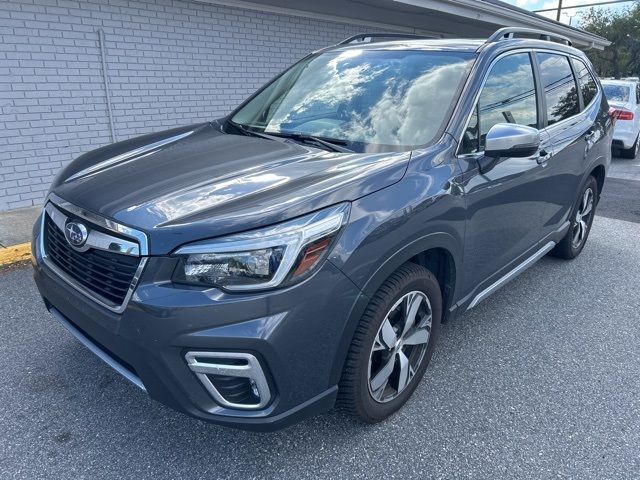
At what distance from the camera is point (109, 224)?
6.81 feet

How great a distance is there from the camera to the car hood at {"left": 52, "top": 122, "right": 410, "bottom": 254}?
6.47ft

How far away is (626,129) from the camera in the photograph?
36.0 ft

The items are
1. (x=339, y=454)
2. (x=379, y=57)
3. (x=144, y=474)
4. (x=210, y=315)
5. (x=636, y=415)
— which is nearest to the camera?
(x=210, y=315)

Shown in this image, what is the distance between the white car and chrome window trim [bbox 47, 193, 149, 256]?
11.3 metres

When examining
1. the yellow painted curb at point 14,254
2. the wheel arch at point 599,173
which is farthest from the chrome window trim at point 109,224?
the wheel arch at point 599,173

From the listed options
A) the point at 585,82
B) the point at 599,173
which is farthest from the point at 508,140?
the point at 599,173

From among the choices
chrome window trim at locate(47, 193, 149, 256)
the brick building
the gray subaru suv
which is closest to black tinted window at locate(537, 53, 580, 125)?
the gray subaru suv

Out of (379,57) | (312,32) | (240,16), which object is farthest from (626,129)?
(379,57)

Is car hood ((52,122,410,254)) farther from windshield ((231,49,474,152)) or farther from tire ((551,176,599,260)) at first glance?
tire ((551,176,599,260))

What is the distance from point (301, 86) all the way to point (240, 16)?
4.73 m

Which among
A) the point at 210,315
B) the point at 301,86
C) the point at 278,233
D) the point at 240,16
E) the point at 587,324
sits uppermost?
the point at 240,16

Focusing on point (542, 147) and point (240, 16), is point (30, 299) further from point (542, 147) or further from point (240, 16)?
point (240, 16)

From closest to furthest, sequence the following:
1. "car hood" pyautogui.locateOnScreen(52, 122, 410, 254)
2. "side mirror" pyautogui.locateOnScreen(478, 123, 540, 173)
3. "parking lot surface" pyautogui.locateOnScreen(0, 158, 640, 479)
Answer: "car hood" pyautogui.locateOnScreen(52, 122, 410, 254)
"parking lot surface" pyautogui.locateOnScreen(0, 158, 640, 479)
"side mirror" pyautogui.locateOnScreen(478, 123, 540, 173)

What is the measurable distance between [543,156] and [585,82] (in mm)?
1507
